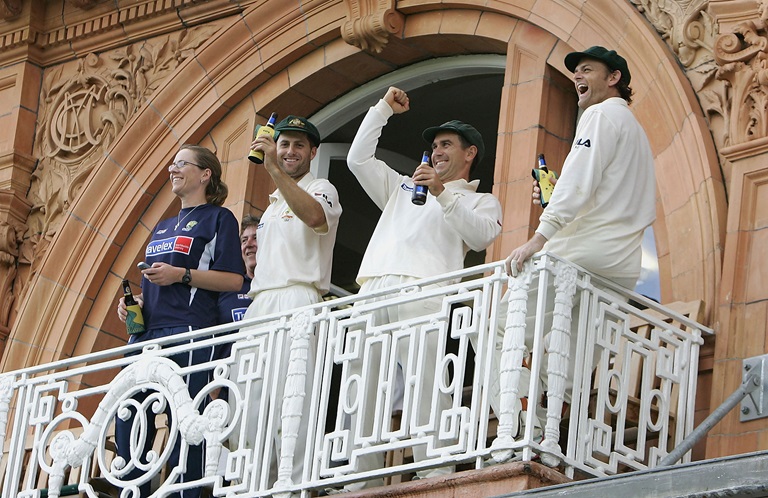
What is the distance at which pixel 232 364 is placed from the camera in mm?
9141

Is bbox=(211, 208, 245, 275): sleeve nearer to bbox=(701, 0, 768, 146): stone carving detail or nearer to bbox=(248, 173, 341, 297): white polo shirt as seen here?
bbox=(248, 173, 341, 297): white polo shirt

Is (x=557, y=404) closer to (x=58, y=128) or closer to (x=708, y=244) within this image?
(x=708, y=244)

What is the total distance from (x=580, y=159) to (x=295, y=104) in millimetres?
4287

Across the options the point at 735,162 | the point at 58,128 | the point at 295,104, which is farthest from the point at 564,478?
the point at 58,128

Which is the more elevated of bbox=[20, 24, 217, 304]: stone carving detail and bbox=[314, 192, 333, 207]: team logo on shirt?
bbox=[20, 24, 217, 304]: stone carving detail

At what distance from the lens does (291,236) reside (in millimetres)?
9648

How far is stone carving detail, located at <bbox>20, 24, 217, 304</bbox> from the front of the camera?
1288 centimetres

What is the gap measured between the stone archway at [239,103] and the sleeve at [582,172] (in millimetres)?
1940

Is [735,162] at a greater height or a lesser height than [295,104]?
lesser

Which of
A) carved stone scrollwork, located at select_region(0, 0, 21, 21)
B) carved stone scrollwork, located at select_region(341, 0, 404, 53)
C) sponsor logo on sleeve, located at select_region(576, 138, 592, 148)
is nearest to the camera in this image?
sponsor logo on sleeve, located at select_region(576, 138, 592, 148)

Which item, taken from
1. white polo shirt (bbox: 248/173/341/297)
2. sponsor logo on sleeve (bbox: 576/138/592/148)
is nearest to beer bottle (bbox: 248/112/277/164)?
white polo shirt (bbox: 248/173/341/297)

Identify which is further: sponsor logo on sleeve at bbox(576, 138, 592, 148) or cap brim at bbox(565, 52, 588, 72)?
cap brim at bbox(565, 52, 588, 72)

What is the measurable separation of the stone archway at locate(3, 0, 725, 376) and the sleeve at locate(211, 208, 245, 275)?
1768mm

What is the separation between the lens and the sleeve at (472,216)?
8836 mm
